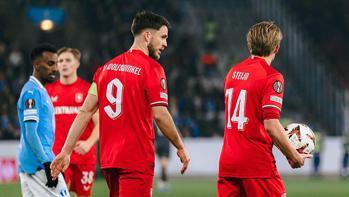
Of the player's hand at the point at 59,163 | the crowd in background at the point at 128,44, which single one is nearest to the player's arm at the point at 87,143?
the player's hand at the point at 59,163

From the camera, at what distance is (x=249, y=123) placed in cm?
778

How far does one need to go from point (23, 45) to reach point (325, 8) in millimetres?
10696

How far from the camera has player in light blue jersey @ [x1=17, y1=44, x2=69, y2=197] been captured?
28.0ft

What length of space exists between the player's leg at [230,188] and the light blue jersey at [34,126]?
1.63m

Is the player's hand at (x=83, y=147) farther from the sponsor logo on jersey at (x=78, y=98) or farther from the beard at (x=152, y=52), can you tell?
the beard at (x=152, y=52)

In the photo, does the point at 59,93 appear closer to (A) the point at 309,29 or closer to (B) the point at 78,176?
(B) the point at 78,176

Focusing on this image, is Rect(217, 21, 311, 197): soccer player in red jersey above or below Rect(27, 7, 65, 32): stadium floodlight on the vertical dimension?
below

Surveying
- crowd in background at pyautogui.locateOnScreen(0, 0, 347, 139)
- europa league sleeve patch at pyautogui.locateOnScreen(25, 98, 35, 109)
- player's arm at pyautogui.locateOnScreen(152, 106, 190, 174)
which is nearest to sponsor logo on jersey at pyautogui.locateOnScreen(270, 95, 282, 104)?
player's arm at pyautogui.locateOnScreen(152, 106, 190, 174)

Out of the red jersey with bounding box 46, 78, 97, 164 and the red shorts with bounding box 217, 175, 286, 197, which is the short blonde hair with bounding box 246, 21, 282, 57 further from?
the red jersey with bounding box 46, 78, 97, 164

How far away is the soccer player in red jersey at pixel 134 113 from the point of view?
25.2 feet

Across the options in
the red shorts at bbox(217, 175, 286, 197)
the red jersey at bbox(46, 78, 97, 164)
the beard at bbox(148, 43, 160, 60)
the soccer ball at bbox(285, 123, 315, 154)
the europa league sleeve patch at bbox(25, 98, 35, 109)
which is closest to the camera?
the red shorts at bbox(217, 175, 286, 197)

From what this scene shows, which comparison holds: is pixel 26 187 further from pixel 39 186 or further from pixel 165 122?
pixel 165 122

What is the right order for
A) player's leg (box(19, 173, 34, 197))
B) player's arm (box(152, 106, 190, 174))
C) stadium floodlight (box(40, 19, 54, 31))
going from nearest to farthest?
player's arm (box(152, 106, 190, 174))
player's leg (box(19, 173, 34, 197))
stadium floodlight (box(40, 19, 54, 31))

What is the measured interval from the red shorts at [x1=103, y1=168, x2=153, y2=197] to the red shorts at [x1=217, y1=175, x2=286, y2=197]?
604 mm
